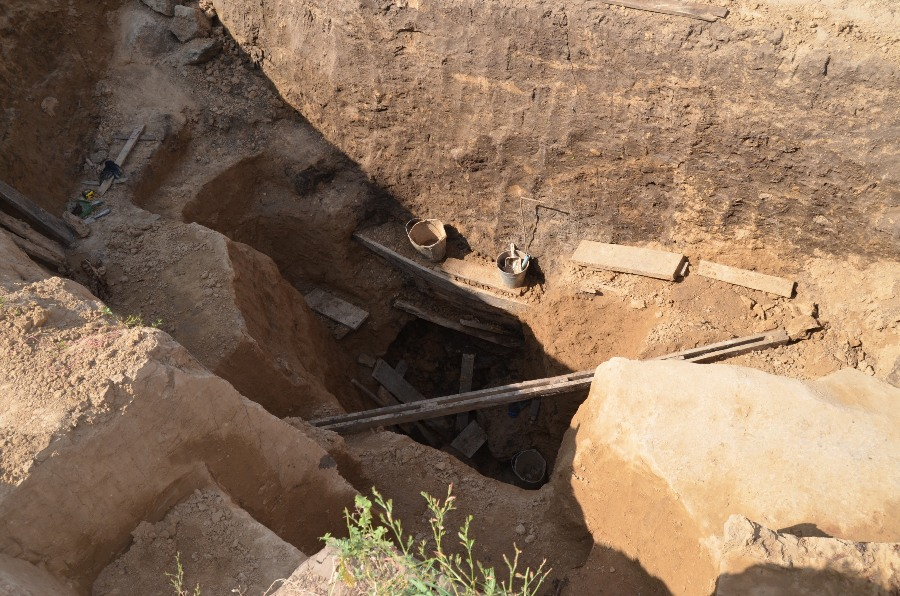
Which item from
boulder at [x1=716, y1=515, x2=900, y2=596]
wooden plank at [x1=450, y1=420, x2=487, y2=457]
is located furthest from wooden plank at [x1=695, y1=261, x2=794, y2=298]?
boulder at [x1=716, y1=515, x2=900, y2=596]

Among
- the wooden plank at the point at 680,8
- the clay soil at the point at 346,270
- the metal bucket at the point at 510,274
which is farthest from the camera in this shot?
the metal bucket at the point at 510,274

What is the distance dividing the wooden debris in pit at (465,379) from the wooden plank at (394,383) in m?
0.58

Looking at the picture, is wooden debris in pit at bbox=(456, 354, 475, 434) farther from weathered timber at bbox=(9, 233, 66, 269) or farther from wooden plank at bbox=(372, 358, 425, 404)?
weathered timber at bbox=(9, 233, 66, 269)

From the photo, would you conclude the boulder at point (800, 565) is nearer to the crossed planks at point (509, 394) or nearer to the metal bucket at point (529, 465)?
the crossed planks at point (509, 394)

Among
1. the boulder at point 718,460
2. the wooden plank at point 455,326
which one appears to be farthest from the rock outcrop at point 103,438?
the wooden plank at point 455,326

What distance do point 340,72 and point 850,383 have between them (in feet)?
19.7

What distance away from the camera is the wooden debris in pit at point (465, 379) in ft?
27.5

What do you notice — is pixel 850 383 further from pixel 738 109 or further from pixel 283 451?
pixel 283 451

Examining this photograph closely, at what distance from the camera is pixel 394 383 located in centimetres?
844

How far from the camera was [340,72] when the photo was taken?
7.46 meters

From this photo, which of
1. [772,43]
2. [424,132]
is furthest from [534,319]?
[772,43]

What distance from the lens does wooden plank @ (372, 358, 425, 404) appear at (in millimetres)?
8398

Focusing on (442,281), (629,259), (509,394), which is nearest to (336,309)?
(442,281)

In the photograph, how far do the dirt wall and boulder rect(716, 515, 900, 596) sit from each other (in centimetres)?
379
